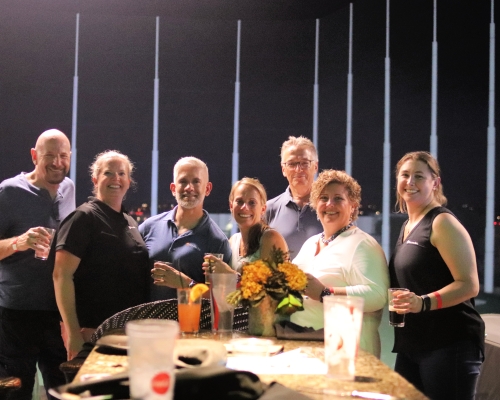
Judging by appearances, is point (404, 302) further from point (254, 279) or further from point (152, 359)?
point (152, 359)

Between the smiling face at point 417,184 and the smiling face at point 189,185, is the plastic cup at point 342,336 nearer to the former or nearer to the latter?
the smiling face at point 417,184

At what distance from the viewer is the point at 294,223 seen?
116 inches

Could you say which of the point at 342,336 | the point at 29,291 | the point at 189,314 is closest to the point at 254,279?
the point at 189,314

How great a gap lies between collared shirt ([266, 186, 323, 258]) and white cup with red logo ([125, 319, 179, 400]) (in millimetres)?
2041

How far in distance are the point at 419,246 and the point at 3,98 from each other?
5725 millimetres

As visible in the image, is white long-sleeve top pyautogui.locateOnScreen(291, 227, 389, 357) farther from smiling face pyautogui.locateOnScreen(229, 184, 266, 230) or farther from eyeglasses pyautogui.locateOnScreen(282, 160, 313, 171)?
eyeglasses pyautogui.locateOnScreen(282, 160, 313, 171)

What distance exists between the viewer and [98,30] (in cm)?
657

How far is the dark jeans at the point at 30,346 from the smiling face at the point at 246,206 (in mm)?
1120

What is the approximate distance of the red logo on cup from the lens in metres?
0.86

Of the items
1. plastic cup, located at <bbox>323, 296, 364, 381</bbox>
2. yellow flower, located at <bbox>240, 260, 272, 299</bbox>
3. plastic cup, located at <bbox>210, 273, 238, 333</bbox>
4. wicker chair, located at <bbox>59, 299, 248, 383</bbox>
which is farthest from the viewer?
wicker chair, located at <bbox>59, 299, 248, 383</bbox>

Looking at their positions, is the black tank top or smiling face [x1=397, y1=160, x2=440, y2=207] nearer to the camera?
the black tank top

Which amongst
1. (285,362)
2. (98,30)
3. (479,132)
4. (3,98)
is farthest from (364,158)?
(285,362)

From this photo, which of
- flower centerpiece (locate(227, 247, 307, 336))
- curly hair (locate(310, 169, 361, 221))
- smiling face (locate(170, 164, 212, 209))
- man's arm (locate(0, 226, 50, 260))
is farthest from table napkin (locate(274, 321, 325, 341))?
→ man's arm (locate(0, 226, 50, 260))

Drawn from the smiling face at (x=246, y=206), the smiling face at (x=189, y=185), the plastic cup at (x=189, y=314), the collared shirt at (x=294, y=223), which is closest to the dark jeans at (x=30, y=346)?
the smiling face at (x=189, y=185)
